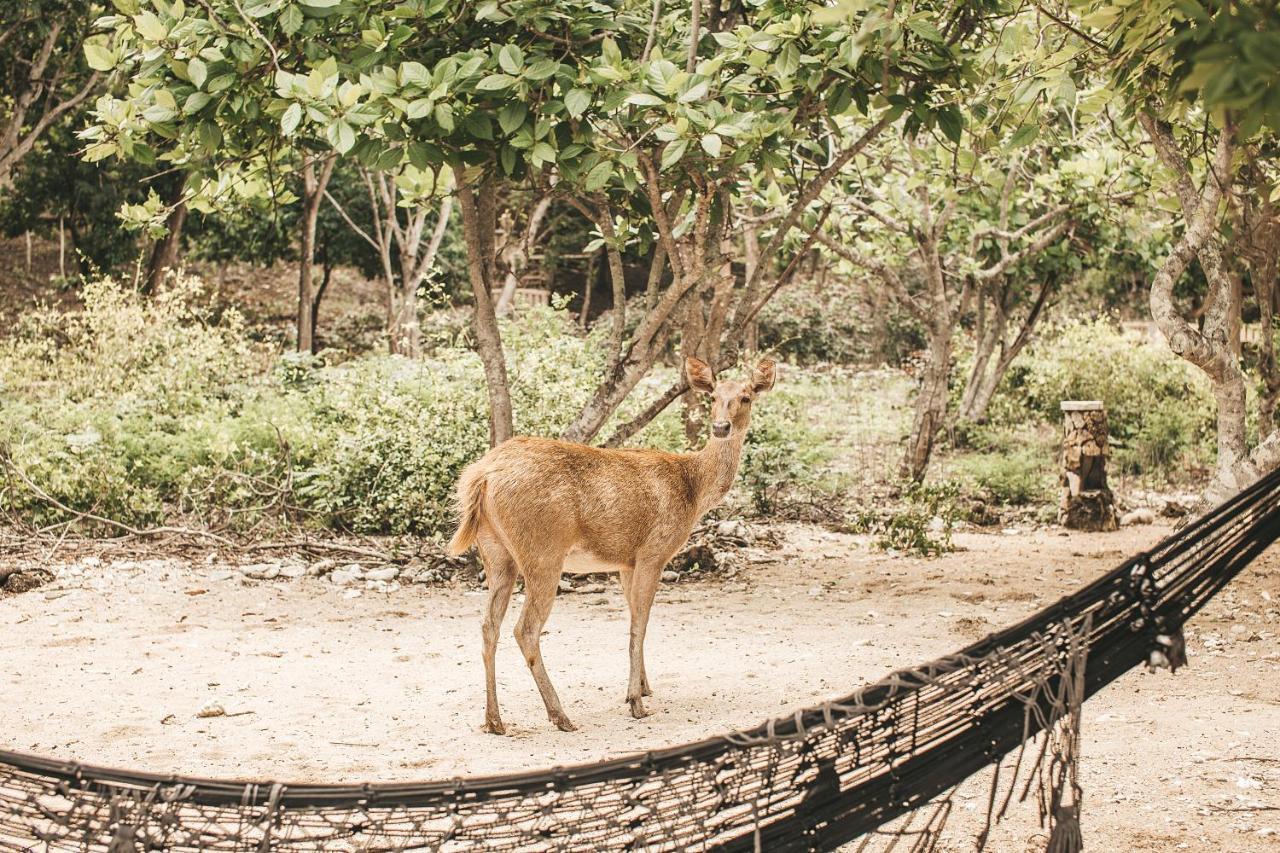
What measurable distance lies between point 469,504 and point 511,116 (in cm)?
208

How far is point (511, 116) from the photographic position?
6.09 metres

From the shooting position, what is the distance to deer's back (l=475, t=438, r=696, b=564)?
206 inches

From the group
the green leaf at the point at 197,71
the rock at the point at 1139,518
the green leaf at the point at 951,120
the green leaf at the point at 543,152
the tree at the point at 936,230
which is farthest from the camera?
the tree at the point at 936,230

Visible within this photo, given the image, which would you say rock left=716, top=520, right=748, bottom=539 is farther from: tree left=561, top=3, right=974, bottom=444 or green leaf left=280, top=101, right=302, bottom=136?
green leaf left=280, top=101, right=302, bottom=136

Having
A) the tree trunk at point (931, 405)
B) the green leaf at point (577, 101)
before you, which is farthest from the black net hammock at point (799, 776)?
the tree trunk at point (931, 405)

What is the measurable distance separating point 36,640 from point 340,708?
230 cm

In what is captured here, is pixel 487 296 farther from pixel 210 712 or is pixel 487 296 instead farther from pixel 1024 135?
pixel 1024 135

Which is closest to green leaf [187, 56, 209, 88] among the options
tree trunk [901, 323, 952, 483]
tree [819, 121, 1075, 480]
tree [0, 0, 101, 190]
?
tree [819, 121, 1075, 480]

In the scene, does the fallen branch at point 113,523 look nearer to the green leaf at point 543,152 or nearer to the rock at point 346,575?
the rock at point 346,575

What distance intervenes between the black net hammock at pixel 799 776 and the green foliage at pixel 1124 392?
33.1ft

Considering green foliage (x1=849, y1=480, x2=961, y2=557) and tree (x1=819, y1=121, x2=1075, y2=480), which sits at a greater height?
tree (x1=819, y1=121, x2=1075, y2=480)

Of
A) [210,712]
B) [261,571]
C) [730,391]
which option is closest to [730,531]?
[261,571]

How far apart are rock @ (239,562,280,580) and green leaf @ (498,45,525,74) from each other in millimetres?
4111

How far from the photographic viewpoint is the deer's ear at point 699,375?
19.9 feet
